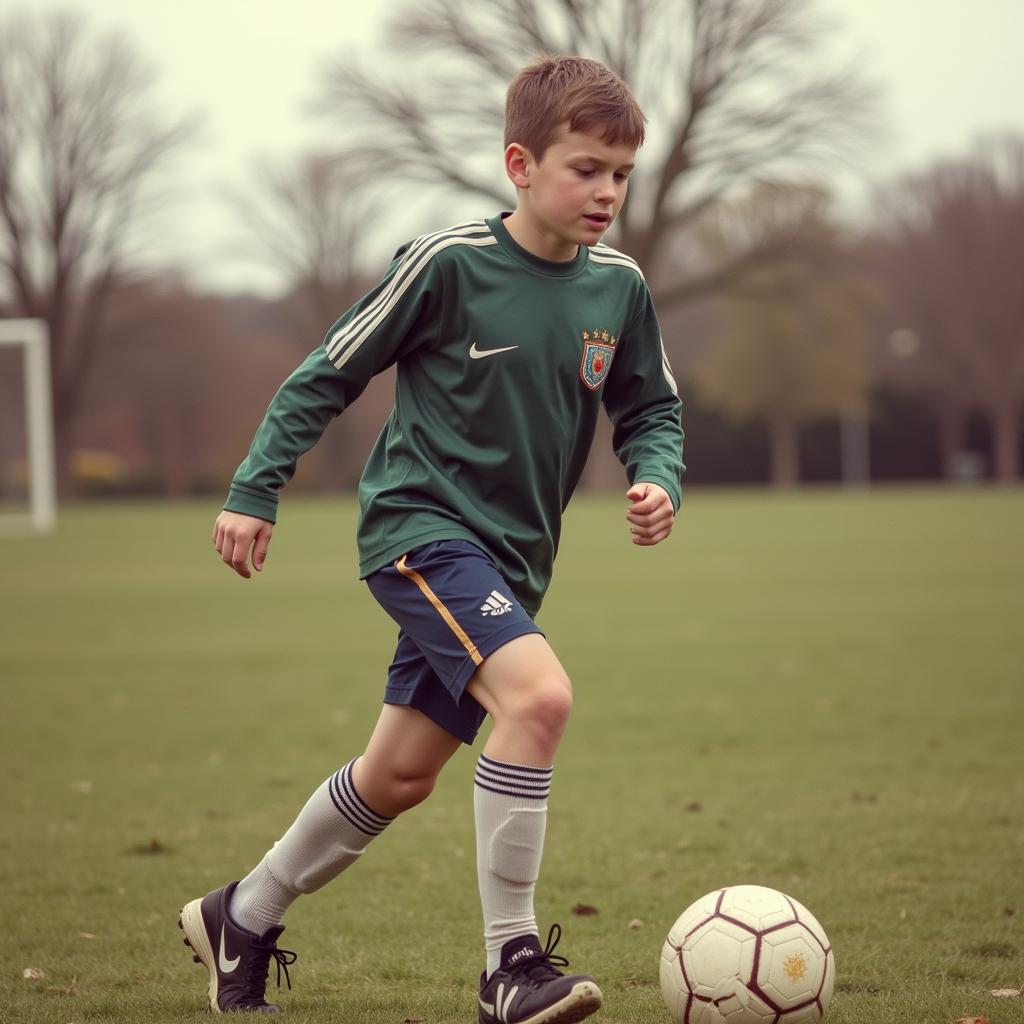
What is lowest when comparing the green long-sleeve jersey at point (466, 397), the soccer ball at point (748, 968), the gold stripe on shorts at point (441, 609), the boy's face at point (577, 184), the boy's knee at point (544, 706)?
the soccer ball at point (748, 968)

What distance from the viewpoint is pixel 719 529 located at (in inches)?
1161

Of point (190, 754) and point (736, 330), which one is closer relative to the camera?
point (190, 754)

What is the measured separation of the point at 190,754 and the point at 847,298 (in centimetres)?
4577

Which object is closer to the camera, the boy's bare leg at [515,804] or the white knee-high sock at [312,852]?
the boy's bare leg at [515,804]

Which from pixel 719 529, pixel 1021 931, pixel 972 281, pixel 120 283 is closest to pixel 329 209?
pixel 120 283

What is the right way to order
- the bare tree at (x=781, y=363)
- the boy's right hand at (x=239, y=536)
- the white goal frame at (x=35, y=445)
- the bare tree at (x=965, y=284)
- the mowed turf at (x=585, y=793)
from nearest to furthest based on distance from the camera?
the boy's right hand at (x=239, y=536) < the mowed turf at (x=585, y=793) < the white goal frame at (x=35, y=445) < the bare tree at (x=781, y=363) < the bare tree at (x=965, y=284)

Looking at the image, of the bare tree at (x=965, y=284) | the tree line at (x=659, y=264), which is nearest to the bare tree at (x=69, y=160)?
the tree line at (x=659, y=264)

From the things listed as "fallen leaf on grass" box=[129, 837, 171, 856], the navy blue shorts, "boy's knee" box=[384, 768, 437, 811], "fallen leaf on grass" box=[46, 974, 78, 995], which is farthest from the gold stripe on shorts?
"fallen leaf on grass" box=[129, 837, 171, 856]

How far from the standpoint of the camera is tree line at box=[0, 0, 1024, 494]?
122 ft

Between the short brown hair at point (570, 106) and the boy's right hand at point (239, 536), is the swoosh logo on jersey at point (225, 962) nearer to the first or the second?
the boy's right hand at point (239, 536)

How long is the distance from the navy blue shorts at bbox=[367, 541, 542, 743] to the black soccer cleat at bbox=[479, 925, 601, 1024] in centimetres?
50

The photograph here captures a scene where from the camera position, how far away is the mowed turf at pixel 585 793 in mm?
4020

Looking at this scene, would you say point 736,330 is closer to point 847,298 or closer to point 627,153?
point 847,298

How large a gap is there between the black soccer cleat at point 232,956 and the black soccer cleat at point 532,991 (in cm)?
69
